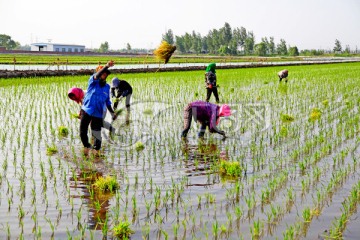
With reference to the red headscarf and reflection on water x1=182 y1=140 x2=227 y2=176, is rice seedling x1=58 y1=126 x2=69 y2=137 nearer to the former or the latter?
the red headscarf

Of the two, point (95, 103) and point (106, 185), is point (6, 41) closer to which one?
point (95, 103)

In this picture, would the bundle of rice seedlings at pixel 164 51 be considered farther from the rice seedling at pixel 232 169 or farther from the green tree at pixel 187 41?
the green tree at pixel 187 41

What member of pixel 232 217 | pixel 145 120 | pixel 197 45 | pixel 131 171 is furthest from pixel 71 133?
pixel 197 45

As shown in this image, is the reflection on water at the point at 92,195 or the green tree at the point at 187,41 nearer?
the reflection on water at the point at 92,195

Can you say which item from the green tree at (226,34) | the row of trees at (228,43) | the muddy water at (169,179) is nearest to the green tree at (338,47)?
the row of trees at (228,43)

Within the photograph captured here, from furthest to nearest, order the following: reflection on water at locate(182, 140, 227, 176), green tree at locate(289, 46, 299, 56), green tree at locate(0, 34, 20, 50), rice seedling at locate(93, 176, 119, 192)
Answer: green tree at locate(0, 34, 20, 50) < green tree at locate(289, 46, 299, 56) < reflection on water at locate(182, 140, 227, 176) < rice seedling at locate(93, 176, 119, 192)

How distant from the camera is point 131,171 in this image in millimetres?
5047

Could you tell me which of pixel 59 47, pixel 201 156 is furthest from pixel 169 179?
pixel 59 47

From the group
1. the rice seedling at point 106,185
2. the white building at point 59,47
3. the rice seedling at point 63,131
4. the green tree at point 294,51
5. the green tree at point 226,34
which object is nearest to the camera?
the rice seedling at point 106,185

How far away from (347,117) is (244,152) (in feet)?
12.8

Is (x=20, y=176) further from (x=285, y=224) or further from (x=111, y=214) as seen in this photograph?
(x=285, y=224)

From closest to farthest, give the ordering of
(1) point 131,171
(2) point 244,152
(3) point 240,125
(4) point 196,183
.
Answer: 1. (4) point 196,183
2. (1) point 131,171
3. (2) point 244,152
4. (3) point 240,125

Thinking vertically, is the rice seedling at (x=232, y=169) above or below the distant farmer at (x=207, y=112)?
below

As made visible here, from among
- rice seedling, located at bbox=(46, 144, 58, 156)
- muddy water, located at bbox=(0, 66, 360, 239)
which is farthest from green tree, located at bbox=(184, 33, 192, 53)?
rice seedling, located at bbox=(46, 144, 58, 156)
